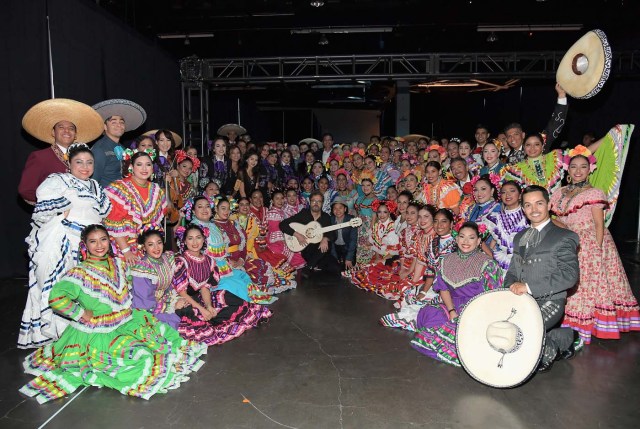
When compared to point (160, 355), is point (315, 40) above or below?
above

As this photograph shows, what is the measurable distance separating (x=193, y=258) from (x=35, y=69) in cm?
329

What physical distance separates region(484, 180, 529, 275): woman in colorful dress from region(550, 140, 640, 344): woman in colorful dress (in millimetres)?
297

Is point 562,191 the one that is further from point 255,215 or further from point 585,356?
point 255,215

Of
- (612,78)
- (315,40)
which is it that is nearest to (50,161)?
(315,40)

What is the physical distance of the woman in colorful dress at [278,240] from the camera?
6.09 m

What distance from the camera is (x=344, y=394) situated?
303 centimetres

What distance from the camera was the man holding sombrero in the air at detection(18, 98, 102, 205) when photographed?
12.5 ft

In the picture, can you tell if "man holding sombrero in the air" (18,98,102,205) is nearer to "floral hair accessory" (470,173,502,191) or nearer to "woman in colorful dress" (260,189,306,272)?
"woman in colorful dress" (260,189,306,272)

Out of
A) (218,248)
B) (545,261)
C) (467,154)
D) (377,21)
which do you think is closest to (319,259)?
(218,248)

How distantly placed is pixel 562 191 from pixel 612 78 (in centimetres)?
596

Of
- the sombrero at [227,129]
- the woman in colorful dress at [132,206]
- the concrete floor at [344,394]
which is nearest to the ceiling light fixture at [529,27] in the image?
the sombrero at [227,129]

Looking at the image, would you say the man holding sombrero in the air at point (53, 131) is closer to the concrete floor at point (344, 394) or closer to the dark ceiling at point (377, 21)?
the concrete floor at point (344, 394)

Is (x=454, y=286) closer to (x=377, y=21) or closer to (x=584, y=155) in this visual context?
(x=584, y=155)

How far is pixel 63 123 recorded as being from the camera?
3.98 m
